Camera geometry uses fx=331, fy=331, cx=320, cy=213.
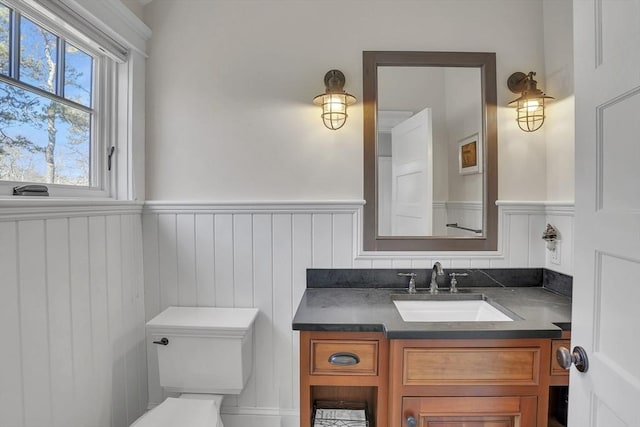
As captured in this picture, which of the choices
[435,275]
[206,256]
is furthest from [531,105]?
[206,256]

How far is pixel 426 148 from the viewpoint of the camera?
5.57 ft

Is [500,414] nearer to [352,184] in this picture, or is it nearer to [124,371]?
[352,184]

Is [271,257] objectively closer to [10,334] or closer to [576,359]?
[10,334]

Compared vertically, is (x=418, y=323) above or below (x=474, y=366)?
above

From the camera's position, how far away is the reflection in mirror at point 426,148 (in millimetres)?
1698

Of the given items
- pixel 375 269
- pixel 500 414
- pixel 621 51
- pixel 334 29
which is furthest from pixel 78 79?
pixel 500 414

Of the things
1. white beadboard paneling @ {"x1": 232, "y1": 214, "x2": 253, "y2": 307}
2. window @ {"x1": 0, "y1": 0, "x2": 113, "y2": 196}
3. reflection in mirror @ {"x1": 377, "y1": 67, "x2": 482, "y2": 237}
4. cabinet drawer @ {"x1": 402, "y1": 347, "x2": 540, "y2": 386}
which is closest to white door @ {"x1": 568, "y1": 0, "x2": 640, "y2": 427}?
cabinet drawer @ {"x1": 402, "y1": 347, "x2": 540, "y2": 386}

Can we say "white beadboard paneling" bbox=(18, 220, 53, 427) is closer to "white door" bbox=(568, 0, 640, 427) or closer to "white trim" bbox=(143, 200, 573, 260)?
"white trim" bbox=(143, 200, 573, 260)

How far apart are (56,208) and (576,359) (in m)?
1.72

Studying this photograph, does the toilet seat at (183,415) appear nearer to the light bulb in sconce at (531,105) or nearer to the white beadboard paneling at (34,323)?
the white beadboard paneling at (34,323)

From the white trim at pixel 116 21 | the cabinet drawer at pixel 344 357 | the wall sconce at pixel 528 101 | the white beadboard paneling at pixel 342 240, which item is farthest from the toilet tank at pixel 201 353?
the wall sconce at pixel 528 101

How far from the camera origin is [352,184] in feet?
5.67

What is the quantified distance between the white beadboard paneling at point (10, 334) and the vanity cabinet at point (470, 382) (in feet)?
4.07

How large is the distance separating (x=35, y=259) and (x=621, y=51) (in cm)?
176
